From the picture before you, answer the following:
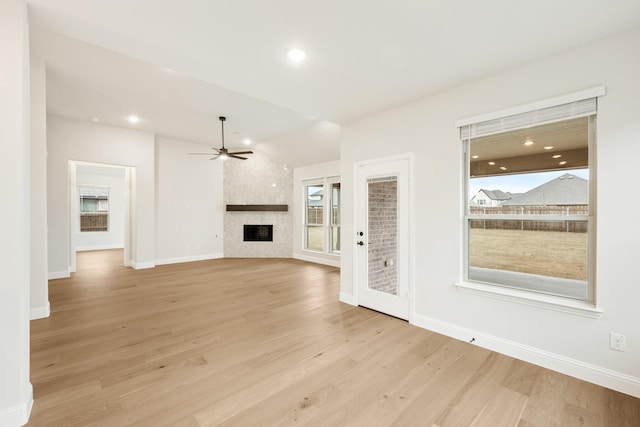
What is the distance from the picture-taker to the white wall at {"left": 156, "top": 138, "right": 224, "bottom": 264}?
698 cm

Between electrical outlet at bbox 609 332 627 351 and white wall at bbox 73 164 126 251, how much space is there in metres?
11.5

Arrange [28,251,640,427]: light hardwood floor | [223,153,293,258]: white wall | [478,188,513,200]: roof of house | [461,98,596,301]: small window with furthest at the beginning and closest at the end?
1. [223,153,293,258]: white wall
2. [478,188,513,200]: roof of house
3. [461,98,596,301]: small window
4. [28,251,640,427]: light hardwood floor

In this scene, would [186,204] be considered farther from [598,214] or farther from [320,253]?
[598,214]

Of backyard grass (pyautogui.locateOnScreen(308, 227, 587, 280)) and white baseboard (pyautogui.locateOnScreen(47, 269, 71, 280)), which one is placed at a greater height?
backyard grass (pyautogui.locateOnScreen(308, 227, 587, 280))

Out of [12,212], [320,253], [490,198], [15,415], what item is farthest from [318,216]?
[15,415]

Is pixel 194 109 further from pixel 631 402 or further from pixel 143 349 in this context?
pixel 631 402

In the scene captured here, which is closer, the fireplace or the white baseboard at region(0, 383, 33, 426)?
the white baseboard at region(0, 383, 33, 426)

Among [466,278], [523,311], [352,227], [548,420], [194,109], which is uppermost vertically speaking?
[194,109]

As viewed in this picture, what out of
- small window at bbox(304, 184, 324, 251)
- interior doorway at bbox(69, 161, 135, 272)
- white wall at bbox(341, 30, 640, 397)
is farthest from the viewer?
interior doorway at bbox(69, 161, 135, 272)

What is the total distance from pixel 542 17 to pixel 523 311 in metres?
2.43

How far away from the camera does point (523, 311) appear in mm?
2561

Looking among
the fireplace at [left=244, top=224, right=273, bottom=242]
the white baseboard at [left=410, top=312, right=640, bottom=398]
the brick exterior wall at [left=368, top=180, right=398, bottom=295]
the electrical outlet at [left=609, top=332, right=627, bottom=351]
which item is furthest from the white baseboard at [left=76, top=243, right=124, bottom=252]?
the electrical outlet at [left=609, top=332, right=627, bottom=351]

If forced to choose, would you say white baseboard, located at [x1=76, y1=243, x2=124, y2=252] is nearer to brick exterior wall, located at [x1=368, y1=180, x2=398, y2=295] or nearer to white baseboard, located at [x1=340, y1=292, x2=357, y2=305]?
white baseboard, located at [x1=340, y1=292, x2=357, y2=305]

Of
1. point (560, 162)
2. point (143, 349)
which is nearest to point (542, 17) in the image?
point (560, 162)
